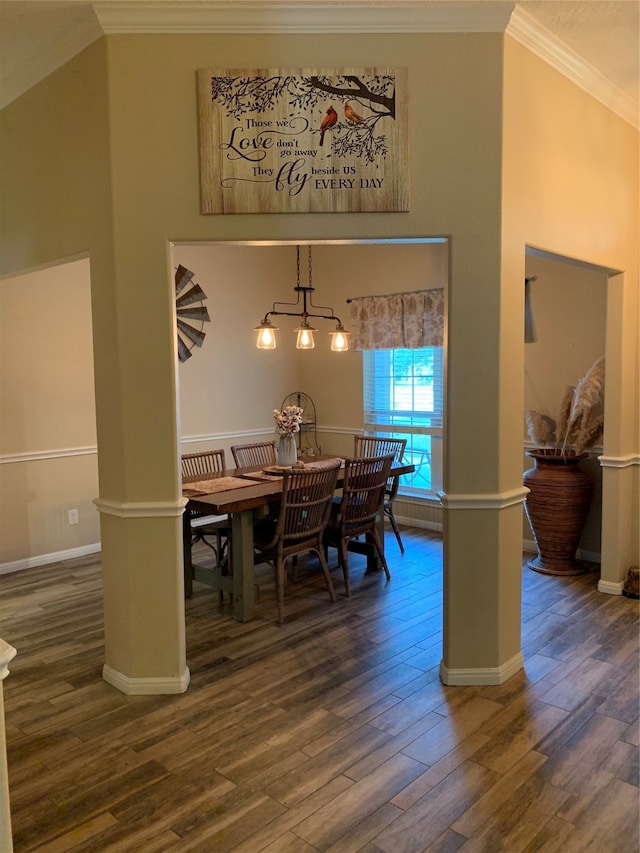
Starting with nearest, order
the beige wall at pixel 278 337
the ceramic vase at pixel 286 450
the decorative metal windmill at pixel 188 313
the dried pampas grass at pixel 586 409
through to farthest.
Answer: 1. the dried pampas grass at pixel 586 409
2. the ceramic vase at pixel 286 450
3. the decorative metal windmill at pixel 188 313
4. the beige wall at pixel 278 337

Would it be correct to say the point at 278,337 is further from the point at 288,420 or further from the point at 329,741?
the point at 329,741

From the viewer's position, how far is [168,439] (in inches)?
109

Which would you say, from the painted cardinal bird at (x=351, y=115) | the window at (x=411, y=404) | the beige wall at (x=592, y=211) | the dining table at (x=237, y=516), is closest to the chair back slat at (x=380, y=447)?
the window at (x=411, y=404)

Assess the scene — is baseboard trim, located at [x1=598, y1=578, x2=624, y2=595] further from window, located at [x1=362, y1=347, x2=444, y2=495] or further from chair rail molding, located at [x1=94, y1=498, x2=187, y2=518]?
chair rail molding, located at [x1=94, y1=498, x2=187, y2=518]

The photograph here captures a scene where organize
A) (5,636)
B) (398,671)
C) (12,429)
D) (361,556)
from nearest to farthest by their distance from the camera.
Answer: (398,671)
(5,636)
(12,429)
(361,556)

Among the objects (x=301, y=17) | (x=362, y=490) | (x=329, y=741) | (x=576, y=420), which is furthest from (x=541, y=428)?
(x=301, y=17)

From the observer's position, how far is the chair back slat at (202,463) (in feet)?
15.2

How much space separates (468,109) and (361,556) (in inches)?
133

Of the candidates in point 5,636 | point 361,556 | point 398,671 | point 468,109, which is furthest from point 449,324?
point 5,636

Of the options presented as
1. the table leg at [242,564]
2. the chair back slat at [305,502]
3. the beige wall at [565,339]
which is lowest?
the table leg at [242,564]

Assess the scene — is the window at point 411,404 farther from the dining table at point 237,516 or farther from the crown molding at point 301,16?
the crown molding at point 301,16

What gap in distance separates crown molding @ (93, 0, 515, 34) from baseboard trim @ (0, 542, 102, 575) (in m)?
3.32

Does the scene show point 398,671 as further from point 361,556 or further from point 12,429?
point 12,429

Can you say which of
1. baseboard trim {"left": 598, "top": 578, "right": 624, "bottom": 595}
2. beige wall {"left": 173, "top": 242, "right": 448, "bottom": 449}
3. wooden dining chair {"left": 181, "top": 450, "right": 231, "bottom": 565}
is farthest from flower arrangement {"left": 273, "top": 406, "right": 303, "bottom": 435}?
baseboard trim {"left": 598, "top": 578, "right": 624, "bottom": 595}
